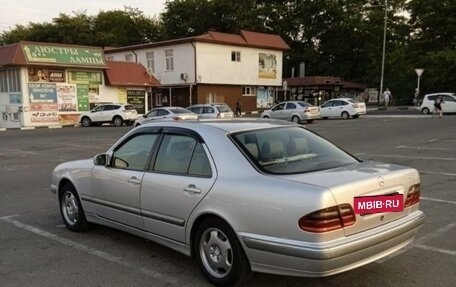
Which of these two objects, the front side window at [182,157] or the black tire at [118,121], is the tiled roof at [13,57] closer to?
the black tire at [118,121]

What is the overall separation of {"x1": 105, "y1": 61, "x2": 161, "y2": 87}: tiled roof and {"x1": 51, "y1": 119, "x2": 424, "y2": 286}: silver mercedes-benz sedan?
32012mm

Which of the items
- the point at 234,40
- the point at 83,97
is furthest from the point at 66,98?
the point at 234,40

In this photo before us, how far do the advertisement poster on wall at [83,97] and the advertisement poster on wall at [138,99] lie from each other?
12.1 ft

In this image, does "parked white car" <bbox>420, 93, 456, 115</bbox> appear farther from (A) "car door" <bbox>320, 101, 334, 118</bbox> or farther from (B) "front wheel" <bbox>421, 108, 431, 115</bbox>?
(A) "car door" <bbox>320, 101, 334, 118</bbox>

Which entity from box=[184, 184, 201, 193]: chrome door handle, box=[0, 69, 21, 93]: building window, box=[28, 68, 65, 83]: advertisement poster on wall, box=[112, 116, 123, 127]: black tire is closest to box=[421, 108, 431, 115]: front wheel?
box=[112, 116, 123, 127]: black tire

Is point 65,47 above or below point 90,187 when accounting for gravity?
above

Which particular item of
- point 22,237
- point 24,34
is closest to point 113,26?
point 24,34

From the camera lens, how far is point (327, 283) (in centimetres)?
430

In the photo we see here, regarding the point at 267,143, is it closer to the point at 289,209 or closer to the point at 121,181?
the point at 289,209

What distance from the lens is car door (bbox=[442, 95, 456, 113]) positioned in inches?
1340

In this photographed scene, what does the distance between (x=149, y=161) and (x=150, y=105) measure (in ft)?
125

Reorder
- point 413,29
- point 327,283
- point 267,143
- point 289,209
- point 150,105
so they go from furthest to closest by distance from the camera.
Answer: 1. point 413,29
2. point 150,105
3. point 267,143
4. point 327,283
5. point 289,209

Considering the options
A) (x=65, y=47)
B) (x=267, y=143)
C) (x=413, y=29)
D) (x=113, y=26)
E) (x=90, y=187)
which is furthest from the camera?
(x=113, y=26)

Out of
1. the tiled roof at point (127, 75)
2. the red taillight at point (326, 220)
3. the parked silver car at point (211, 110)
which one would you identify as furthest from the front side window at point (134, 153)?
the tiled roof at point (127, 75)
